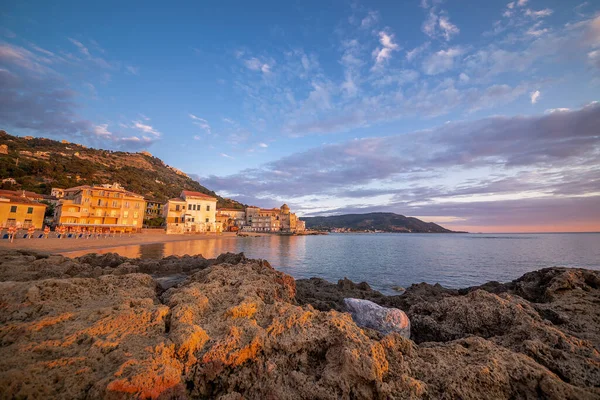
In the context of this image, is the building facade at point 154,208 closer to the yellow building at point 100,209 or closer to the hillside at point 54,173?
the hillside at point 54,173

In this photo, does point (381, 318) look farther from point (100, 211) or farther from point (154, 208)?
point (154, 208)

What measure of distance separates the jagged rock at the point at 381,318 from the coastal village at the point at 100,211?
3696 centimetres

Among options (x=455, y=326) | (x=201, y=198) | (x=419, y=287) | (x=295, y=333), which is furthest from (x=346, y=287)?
(x=201, y=198)

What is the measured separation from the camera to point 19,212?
3284cm

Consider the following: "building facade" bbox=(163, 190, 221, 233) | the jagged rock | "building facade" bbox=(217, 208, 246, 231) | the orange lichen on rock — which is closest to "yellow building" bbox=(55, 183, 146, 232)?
"building facade" bbox=(163, 190, 221, 233)

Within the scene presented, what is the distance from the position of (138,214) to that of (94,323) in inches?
2054

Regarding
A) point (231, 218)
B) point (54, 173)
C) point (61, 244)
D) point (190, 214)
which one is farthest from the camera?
point (231, 218)

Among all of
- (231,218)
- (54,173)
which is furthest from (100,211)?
(231,218)

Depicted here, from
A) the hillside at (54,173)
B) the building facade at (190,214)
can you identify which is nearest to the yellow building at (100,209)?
the building facade at (190,214)

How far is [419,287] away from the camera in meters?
11.5

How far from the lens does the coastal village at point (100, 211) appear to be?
3322 cm

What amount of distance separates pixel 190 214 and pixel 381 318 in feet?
193

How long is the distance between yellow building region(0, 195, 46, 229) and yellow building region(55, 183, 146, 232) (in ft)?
11.5

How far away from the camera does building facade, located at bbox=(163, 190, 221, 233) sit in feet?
180
